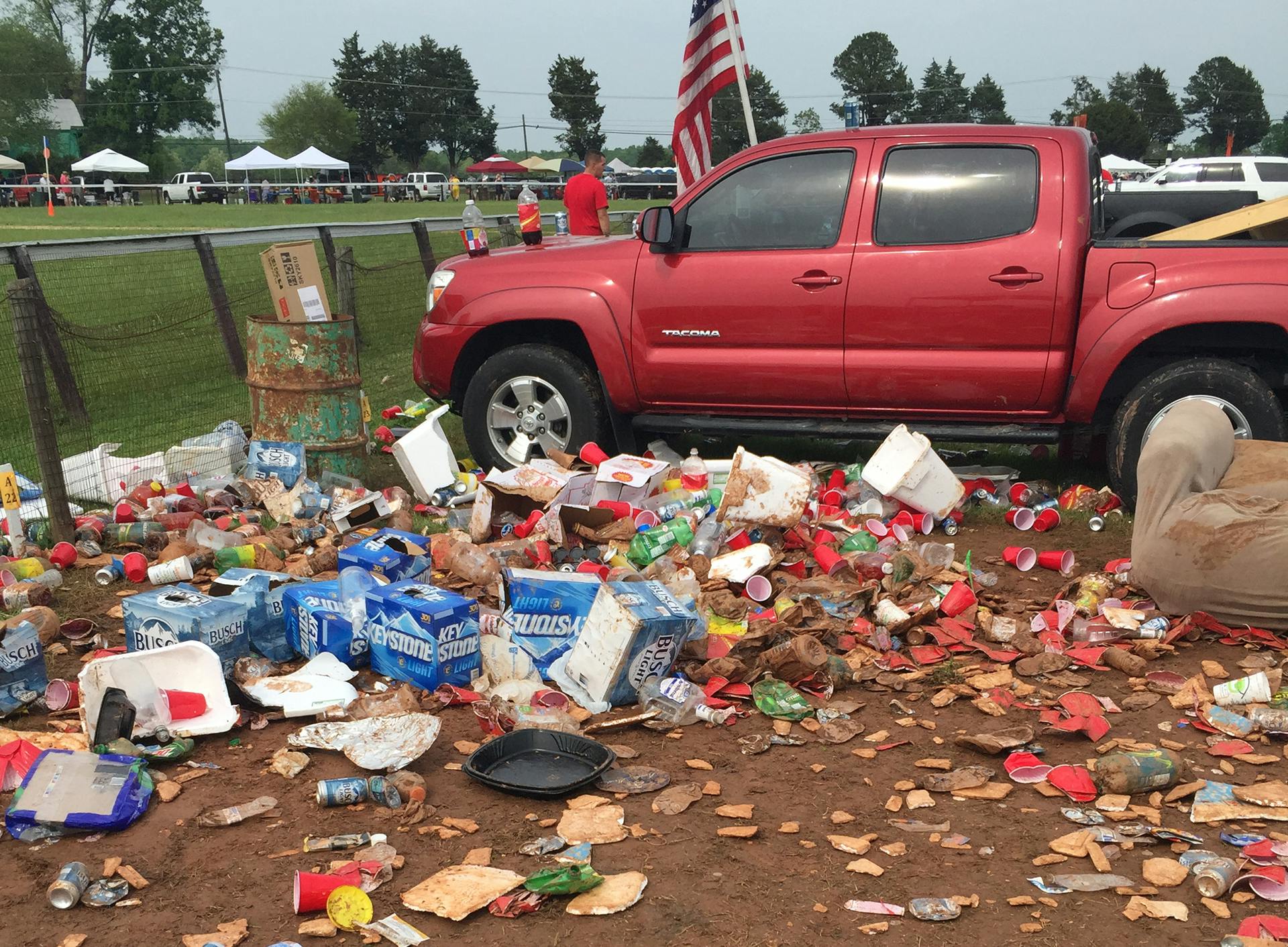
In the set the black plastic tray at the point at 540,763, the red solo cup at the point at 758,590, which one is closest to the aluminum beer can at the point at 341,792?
the black plastic tray at the point at 540,763

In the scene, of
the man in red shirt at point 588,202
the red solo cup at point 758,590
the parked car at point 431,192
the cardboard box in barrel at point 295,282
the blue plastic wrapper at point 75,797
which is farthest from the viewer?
the parked car at point 431,192

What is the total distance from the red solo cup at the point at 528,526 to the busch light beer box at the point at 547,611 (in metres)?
1.33

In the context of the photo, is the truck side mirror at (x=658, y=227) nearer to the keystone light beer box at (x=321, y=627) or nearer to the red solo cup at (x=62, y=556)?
the keystone light beer box at (x=321, y=627)

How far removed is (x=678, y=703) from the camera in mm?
4121

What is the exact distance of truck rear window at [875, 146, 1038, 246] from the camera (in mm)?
6180

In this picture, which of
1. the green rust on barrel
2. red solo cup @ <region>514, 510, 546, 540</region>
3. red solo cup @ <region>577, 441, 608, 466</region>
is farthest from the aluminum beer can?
the green rust on barrel

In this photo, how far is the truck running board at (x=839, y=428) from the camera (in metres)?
6.29

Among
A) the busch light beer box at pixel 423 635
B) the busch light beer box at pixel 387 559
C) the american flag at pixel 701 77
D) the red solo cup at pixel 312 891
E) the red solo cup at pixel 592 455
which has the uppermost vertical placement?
the american flag at pixel 701 77

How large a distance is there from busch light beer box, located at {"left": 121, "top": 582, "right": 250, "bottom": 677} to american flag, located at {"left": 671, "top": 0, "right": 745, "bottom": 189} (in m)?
7.18

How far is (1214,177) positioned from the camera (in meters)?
26.3

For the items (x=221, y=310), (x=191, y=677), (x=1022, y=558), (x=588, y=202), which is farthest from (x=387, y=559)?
(x=588, y=202)

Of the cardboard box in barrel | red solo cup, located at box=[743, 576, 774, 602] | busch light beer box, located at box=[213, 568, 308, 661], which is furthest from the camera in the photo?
the cardboard box in barrel

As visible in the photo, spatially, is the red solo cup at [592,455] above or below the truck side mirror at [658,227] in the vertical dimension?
below

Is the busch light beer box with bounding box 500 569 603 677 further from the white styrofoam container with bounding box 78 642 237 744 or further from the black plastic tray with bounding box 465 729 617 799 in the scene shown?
the white styrofoam container with bounding box 78 642 237 744
